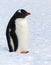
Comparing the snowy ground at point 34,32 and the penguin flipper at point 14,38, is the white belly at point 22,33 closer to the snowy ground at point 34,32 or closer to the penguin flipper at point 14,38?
the penguin flipper at point 14,38

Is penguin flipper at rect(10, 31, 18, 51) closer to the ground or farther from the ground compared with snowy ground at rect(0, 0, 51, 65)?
farther from the ground

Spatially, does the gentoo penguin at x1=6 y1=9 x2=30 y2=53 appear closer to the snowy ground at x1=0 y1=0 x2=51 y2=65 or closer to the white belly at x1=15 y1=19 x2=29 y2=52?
the white belly at x1=15 y1=19 x2=29 y2=52

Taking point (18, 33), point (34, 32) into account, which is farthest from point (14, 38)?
point (34, 32)

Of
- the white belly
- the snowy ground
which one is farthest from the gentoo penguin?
the snowy ground

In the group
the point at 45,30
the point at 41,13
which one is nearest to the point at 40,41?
the point at 45,30

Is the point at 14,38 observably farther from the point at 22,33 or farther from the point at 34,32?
the point at 34,32

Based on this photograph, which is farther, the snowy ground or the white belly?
the white belly

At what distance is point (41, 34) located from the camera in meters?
8.20

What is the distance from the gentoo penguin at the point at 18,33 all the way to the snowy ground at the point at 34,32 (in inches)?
5.9

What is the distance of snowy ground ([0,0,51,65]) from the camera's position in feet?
18.1

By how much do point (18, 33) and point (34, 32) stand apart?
2481 millimetres

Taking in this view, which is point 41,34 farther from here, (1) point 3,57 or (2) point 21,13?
(1) point 3,57

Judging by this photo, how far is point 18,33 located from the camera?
6.07m

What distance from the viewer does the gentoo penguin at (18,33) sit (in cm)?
602
